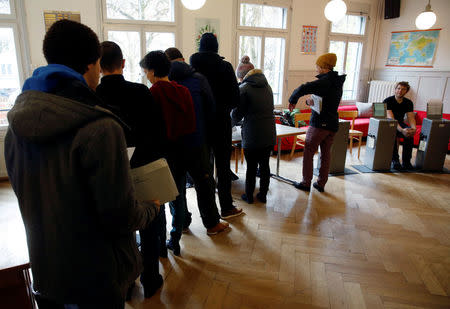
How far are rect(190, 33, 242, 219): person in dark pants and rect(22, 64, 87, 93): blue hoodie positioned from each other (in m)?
1.74

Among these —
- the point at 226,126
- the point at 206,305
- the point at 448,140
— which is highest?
the point at 226,126

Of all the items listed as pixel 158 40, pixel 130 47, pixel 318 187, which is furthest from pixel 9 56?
pixel 318 187

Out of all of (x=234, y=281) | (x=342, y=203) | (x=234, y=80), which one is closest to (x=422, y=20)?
(x=342, y=203)

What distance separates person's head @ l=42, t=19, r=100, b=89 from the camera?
889 millimetres

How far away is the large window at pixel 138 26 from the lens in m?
4.74

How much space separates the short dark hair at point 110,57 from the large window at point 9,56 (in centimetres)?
347

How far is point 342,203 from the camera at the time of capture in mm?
3430

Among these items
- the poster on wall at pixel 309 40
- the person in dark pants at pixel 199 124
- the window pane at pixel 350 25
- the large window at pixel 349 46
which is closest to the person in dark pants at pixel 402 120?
the poster on wall at pixel 309 40

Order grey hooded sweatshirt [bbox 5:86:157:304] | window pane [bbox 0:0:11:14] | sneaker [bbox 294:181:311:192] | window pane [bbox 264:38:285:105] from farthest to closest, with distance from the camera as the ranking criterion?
1. window pane [bbox 264:38:285:105]
2. window pane [bbox 0:0:11:14]
3. sneaker [bbox 294:181:311:192]
4. grey hooded sweatshirt [bbox 5:86:157:304]

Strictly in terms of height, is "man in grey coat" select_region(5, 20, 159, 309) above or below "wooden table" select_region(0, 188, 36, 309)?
above

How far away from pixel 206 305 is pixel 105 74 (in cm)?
148

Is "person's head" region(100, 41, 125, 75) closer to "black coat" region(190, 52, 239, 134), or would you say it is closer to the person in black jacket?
"black coat" region(190, 52, 239, 134)

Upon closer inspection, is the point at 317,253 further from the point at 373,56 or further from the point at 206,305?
the point at 373,56

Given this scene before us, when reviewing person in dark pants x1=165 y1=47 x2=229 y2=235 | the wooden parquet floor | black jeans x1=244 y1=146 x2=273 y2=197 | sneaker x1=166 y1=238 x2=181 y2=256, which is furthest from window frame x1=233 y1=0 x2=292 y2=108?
sneaker x1=166 y1=238 x2=181 y2=256
